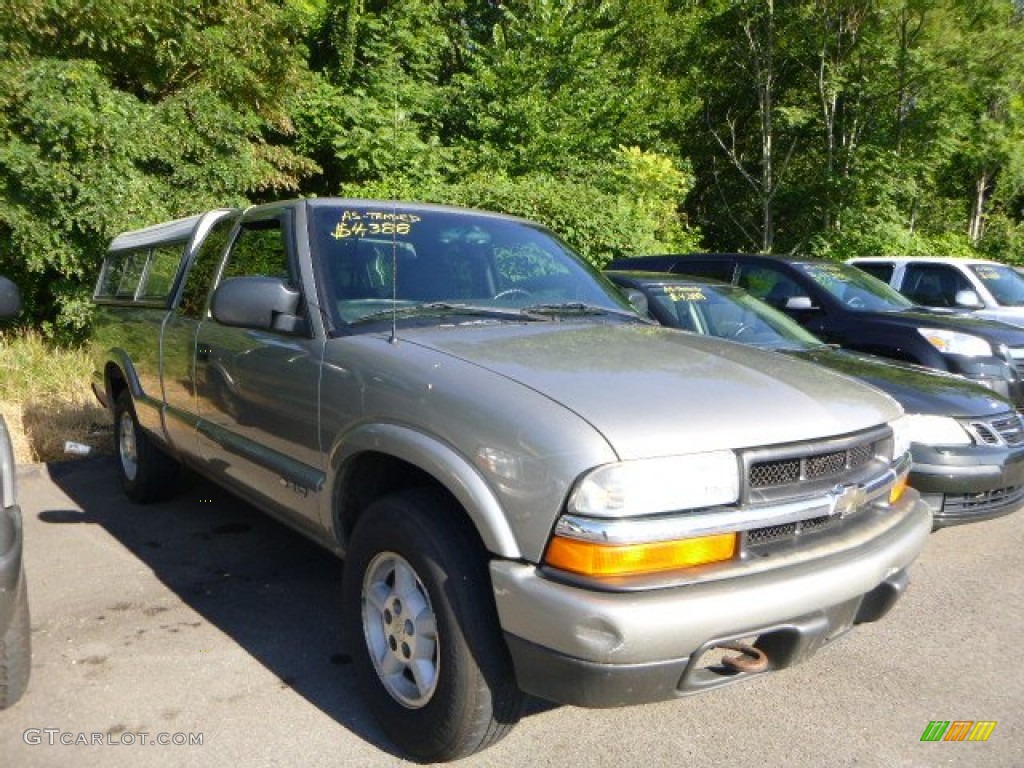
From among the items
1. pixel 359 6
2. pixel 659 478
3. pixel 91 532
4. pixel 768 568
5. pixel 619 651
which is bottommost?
pixel 91 532

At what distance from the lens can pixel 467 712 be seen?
239 cm

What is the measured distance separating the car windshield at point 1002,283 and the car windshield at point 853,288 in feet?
9.54

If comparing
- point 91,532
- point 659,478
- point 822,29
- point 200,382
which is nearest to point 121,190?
point 91,532

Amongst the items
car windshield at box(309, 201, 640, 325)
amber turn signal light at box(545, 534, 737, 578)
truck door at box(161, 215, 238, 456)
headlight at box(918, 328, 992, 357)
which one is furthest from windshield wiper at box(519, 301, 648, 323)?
headlight at box(918, 328, 992, 357)

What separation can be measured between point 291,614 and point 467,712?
1635 mm

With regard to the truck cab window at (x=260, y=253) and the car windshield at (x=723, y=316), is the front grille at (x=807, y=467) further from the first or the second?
the car windshield at (x=723, y=316)

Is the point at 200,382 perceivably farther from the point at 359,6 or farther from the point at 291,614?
the point at 359,6

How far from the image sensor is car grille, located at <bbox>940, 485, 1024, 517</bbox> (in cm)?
436

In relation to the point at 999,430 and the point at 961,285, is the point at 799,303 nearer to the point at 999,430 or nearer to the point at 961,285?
the point at 999,430

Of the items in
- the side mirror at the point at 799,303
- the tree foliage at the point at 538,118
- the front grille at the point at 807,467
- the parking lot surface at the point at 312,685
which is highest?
the tree foliage at the point at 538,118

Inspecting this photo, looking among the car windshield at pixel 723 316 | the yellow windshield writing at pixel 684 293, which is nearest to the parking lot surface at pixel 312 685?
the car windshield at pixel 723 316

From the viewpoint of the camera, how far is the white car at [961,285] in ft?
31.6

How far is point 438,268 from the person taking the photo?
3.51m

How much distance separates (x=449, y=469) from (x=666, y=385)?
2.37 feet
